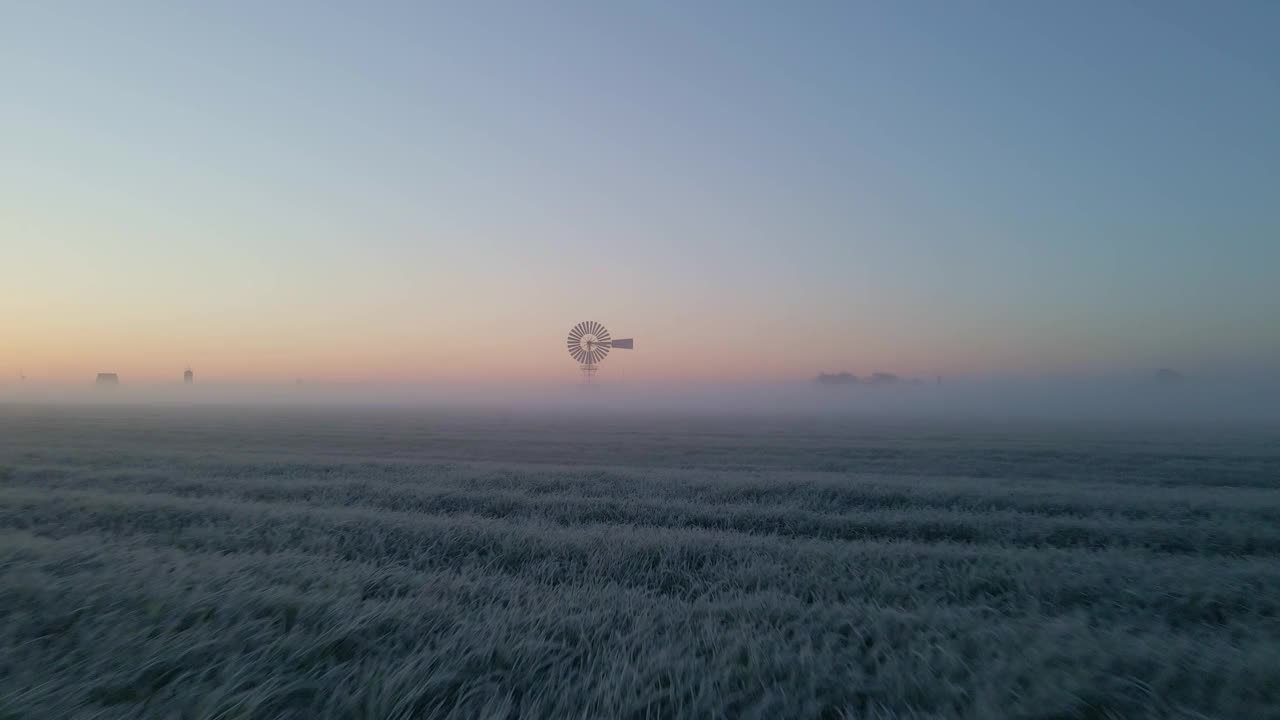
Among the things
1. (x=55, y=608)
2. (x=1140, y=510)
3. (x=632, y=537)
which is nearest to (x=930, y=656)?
(x=632, y=537)

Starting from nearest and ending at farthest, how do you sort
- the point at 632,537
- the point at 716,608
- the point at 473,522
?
the point at 716,608, the point at 632,537, the point at 473,522

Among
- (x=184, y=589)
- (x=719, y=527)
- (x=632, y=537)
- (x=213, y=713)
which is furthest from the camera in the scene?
(x=719, y=527)

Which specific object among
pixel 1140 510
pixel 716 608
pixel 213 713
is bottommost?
pixel 1140 510

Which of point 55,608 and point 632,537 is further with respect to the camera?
point 632,537

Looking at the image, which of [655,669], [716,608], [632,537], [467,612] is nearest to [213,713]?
[467,612]

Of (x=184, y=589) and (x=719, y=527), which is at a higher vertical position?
(x=184, y=589)

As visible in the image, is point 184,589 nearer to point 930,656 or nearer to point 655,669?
point 655,669

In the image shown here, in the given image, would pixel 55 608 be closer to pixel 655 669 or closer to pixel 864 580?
pixel 655 669
